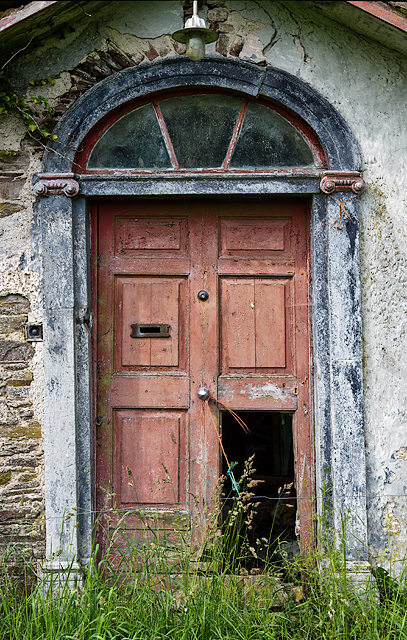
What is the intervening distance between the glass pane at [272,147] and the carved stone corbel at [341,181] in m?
0.17

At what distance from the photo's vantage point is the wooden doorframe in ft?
10.2

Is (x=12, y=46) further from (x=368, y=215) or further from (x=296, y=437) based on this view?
(x=296, y=437)

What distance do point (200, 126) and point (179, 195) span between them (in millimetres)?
460

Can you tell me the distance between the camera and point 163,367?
3.34 m

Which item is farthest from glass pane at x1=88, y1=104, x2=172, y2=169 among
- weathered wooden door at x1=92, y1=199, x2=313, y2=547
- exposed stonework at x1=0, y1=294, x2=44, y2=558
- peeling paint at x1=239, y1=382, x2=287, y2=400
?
peeling paint at x1=239, y1=382, x2=287, y2=400

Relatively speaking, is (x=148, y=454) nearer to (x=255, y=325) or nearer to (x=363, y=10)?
(x=255, y=325)

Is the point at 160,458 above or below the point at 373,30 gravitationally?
below

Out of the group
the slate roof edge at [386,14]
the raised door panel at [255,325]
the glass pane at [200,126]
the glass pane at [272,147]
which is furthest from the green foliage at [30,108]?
the slate roof edge at [386,14]

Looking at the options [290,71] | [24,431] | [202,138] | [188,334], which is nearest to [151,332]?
[188,334]

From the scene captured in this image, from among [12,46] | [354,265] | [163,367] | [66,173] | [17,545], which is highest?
[12,46]

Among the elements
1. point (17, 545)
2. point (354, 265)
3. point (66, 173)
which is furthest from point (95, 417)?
point (354, 265)

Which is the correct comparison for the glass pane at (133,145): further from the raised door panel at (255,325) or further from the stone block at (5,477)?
the stone block at (5,477)

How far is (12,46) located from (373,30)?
6.84ft

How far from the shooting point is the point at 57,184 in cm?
317
